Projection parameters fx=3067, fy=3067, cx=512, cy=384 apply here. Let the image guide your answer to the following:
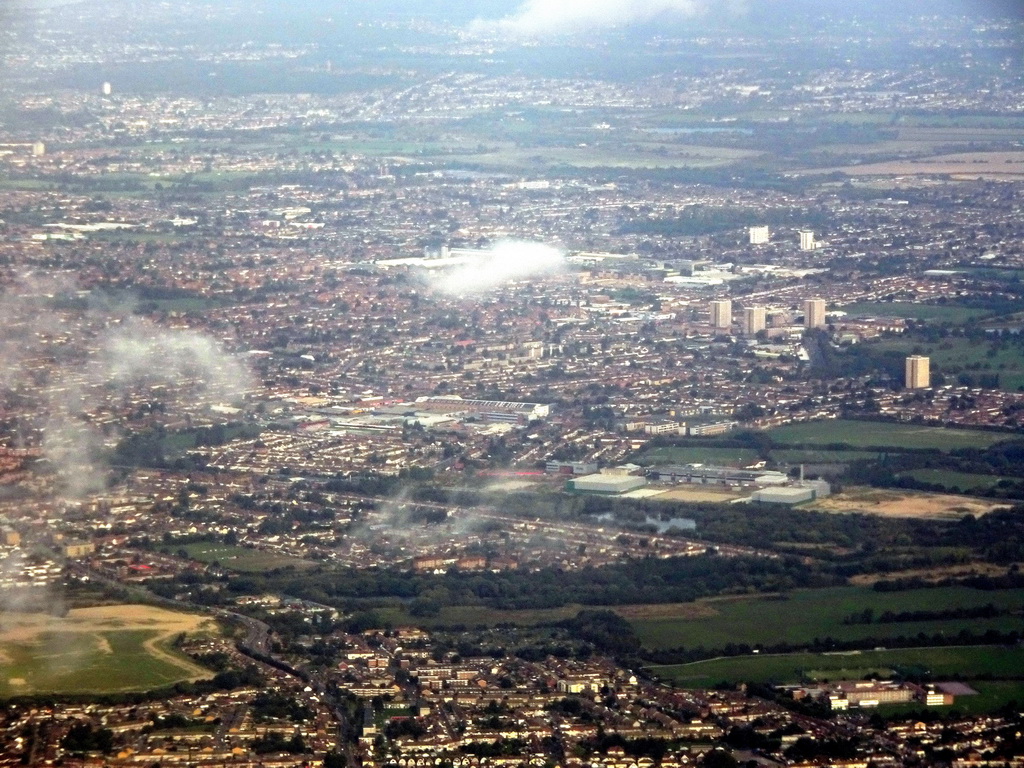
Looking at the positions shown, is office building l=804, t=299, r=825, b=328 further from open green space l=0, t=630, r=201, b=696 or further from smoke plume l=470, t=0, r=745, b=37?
smoke plume l=470, t=0, r=745, b=37

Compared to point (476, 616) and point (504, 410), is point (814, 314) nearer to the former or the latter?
point (504, 410)

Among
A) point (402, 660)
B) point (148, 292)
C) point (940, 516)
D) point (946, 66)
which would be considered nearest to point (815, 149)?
point (946, 66)

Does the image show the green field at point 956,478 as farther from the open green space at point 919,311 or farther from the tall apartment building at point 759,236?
the tall apartment building at point 759,236

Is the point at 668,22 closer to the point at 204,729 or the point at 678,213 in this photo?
the point at 678,213

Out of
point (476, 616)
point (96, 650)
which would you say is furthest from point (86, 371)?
point (96, 650)

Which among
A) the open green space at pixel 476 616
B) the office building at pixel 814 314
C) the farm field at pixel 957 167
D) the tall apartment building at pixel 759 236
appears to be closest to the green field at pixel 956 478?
the open green space at pixel 476 616

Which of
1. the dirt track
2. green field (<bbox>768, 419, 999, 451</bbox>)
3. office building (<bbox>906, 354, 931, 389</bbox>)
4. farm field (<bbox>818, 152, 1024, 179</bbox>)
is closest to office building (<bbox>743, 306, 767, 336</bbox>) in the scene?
office building (<bbox>906, 354, 931, 389</bbox>)

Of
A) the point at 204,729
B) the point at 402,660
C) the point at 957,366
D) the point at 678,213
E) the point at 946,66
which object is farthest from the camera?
the point at 946,66
